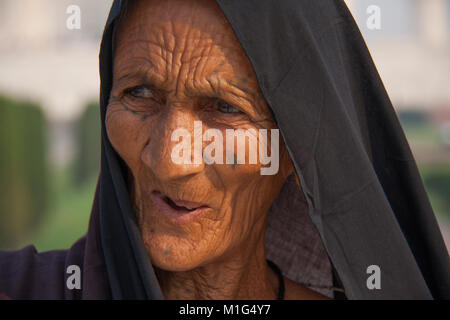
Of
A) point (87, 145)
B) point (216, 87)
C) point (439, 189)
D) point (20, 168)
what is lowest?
point (439, 189)

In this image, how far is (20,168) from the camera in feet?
29.4

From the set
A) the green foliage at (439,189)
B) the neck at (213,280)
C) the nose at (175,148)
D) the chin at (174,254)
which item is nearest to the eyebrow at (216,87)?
the nose at (175,148)

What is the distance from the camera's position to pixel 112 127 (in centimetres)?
205

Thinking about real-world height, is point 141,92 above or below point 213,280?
above

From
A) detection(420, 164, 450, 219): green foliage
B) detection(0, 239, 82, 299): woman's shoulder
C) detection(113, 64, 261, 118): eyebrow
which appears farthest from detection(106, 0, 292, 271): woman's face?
detection(420, 164, 450, 219): green foliage

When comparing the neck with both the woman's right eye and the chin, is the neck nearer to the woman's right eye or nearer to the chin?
the chin

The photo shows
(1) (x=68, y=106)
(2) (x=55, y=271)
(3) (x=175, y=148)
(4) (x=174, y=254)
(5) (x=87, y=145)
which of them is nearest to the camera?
(3) (x=175, y=148)

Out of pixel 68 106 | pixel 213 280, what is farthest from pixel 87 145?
pixel 213 280

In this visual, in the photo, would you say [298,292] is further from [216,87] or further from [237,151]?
[216,87]

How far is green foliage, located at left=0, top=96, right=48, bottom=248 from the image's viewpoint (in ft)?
28.5

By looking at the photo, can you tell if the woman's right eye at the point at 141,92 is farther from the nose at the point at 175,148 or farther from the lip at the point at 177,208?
the lip at the point at 177,208

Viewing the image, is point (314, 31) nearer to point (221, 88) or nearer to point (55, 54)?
point (221, 88)

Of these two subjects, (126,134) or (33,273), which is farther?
(33,273)

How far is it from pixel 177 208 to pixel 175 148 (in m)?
0.28
